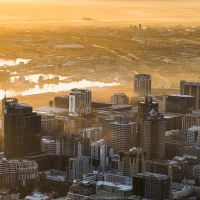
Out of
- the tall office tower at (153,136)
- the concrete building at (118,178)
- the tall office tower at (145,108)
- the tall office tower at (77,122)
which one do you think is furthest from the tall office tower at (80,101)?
the concrete building at (118,178)

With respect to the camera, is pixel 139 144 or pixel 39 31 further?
pixel 39 31

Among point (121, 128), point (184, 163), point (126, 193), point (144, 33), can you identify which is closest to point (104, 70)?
point (144, 33)

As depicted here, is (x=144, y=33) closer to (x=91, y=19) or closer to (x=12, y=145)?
(x=91, y=19)

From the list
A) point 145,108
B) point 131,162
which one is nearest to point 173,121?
point 145,108

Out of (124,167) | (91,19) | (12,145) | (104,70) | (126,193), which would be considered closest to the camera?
(126,193)

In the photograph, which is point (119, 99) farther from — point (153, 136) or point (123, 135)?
point (153, 136)

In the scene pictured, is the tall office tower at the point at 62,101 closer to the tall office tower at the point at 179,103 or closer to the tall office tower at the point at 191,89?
the tall office tower at the point at 179,103
